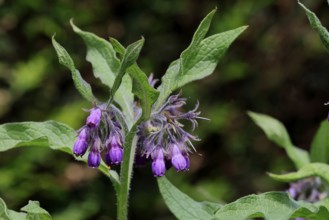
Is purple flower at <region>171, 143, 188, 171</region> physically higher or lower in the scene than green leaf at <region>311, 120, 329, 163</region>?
higher

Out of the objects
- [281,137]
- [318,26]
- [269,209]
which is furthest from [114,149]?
[281,137]

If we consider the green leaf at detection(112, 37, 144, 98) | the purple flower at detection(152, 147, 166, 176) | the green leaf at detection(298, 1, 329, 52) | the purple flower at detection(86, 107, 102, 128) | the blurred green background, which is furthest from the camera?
the blurred green background

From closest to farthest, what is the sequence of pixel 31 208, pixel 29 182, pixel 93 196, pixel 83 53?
pixel 31 208 → pixel 29 182 → pixel 93 196 → pixel 83 53

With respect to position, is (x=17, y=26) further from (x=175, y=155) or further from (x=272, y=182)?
(x=175, y=155)

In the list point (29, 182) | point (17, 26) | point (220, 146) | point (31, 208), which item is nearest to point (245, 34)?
point (220, 146)

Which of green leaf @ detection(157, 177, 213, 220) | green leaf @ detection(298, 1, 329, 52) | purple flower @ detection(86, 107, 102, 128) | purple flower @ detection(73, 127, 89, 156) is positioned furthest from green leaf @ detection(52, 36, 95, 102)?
green leaf @ detection(298, 1, 329, 52)

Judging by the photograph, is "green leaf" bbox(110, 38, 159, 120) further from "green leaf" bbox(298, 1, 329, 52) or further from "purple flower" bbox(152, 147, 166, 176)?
"green leaf" bbox(298, 1, 329, 52)
